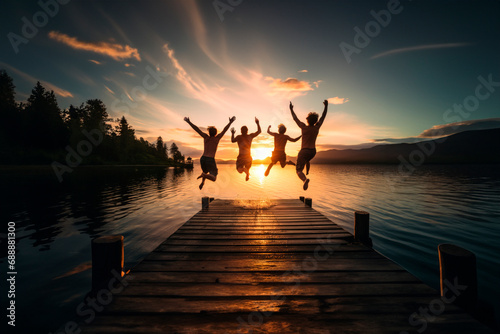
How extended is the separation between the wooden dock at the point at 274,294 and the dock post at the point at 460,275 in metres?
0.28

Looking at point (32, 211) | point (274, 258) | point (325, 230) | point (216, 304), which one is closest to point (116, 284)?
point (216, 304)

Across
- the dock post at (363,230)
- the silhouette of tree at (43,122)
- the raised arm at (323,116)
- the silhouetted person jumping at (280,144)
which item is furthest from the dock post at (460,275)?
the silhouette of tree at (43,122)

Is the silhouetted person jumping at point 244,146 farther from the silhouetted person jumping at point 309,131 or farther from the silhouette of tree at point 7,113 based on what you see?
the silhouette of tree at point 7,113

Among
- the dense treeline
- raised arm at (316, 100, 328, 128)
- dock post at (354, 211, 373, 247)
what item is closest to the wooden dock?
dock post at (354, 211, 373, 247)

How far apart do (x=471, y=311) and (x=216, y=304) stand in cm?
398

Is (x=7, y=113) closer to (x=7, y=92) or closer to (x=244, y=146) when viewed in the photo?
(x=7, y=92)

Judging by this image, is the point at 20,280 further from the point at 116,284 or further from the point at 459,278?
the point at 459,278

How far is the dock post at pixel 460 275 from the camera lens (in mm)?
3072

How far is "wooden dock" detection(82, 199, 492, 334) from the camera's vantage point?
104 inches

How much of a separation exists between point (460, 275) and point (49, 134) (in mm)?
83250

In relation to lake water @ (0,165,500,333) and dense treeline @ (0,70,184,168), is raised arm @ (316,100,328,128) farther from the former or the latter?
dense treeline @ (0,70,184,168)

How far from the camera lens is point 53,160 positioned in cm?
5372

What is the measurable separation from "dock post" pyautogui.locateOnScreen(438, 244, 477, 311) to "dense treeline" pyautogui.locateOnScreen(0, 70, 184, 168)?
73.0 meters

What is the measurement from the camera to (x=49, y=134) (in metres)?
57.6
